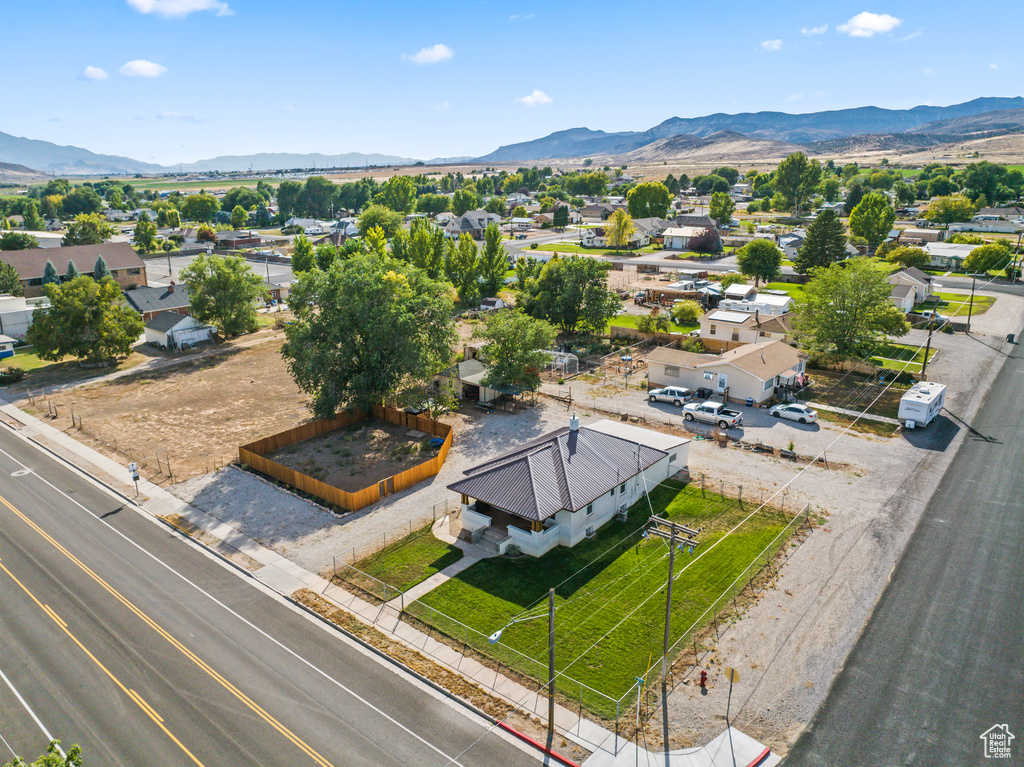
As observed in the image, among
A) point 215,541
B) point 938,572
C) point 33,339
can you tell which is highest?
point 33,339

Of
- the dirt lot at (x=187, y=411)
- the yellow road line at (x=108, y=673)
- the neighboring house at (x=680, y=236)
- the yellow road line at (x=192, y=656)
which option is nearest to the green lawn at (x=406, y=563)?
the yellow road line at (x=192, y=656)

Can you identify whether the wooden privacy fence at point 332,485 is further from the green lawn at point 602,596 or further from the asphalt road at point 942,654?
the asphalt road at point 942,654

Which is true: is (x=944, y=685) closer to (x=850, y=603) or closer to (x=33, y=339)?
(x=850, y=603)

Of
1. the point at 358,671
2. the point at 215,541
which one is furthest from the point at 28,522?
the point at 358,671

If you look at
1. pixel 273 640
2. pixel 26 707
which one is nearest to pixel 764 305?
pixel 273 640

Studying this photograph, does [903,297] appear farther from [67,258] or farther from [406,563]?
[67,258]
